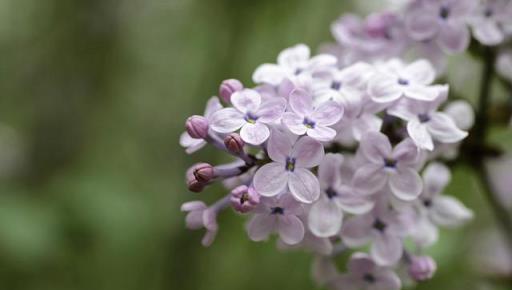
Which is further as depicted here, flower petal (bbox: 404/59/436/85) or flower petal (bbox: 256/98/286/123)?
flower petal (bbox: 404/59/436/85)

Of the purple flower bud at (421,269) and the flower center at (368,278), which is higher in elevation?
the flower center at (368,278)

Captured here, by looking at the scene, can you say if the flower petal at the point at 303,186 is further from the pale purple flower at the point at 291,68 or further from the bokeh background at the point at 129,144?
the bokeh background at the point at 129,144

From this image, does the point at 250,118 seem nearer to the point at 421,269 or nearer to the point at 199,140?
the point at 199,140

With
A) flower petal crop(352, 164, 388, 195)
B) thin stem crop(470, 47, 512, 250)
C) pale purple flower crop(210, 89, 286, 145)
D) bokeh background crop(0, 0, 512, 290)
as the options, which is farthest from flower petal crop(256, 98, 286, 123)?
bokeh background crop(0, 0, 512, 290)

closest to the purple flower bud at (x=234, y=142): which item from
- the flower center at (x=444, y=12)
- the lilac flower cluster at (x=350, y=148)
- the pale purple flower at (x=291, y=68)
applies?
the lilac flower cluster at (x=350, y=148)

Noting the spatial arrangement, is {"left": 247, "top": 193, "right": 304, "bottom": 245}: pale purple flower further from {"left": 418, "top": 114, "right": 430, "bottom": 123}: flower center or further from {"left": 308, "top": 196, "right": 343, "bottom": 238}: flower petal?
{"left": 418, "top": 114, "right": 430, "bottom": 123}: flower center

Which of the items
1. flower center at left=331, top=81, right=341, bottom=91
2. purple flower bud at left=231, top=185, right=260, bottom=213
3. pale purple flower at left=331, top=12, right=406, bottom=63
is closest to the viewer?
purple flower bud at left=231, top=185, right=260, bottom=213

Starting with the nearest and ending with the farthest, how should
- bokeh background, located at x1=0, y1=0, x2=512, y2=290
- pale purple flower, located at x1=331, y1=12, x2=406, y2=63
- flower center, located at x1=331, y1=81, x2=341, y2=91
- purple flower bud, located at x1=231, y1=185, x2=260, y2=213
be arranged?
1. purple flower bud, located at x1=231, y1=185, x2=260, y2=213
2. flower center, located at x1=331, y1=81, x2=341, y2=91
3. pale purple flower, located at x1=331, y1=12, x2=406, y2=63
4. bokeh background, located at x1=0, y1=0, x2=512, y2=290
